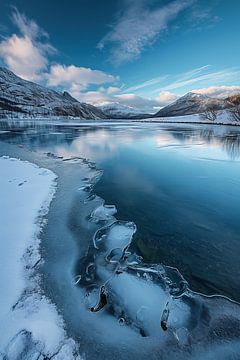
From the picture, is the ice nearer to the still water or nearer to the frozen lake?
the frozen lake

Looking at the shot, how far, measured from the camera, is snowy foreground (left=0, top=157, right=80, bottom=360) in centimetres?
235

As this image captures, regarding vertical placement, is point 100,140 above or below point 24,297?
above

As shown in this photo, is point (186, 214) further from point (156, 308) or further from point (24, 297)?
point (24, 297)

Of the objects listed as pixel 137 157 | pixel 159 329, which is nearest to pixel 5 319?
pixel 159 329

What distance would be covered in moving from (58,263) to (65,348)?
1.59m

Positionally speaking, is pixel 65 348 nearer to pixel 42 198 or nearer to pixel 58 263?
pixel 58 263

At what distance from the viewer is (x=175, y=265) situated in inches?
154

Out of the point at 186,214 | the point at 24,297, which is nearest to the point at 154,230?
the point at 186,214

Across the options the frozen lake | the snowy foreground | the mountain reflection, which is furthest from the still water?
the mountain reflection

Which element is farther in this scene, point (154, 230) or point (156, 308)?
point (154, 230)

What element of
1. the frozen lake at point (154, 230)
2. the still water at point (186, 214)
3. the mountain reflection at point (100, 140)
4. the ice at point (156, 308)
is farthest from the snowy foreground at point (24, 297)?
the mountain reflection at point (100, 140)

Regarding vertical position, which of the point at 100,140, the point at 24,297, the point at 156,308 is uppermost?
the point at 100,140

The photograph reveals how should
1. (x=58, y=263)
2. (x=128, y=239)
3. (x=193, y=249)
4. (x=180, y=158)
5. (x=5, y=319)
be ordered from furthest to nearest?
(x=180, y=158)
(x=128, y=239)
(x=193, y=249)
(x=58, y=263)
(x=5, y=319)

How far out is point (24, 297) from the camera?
299cm
